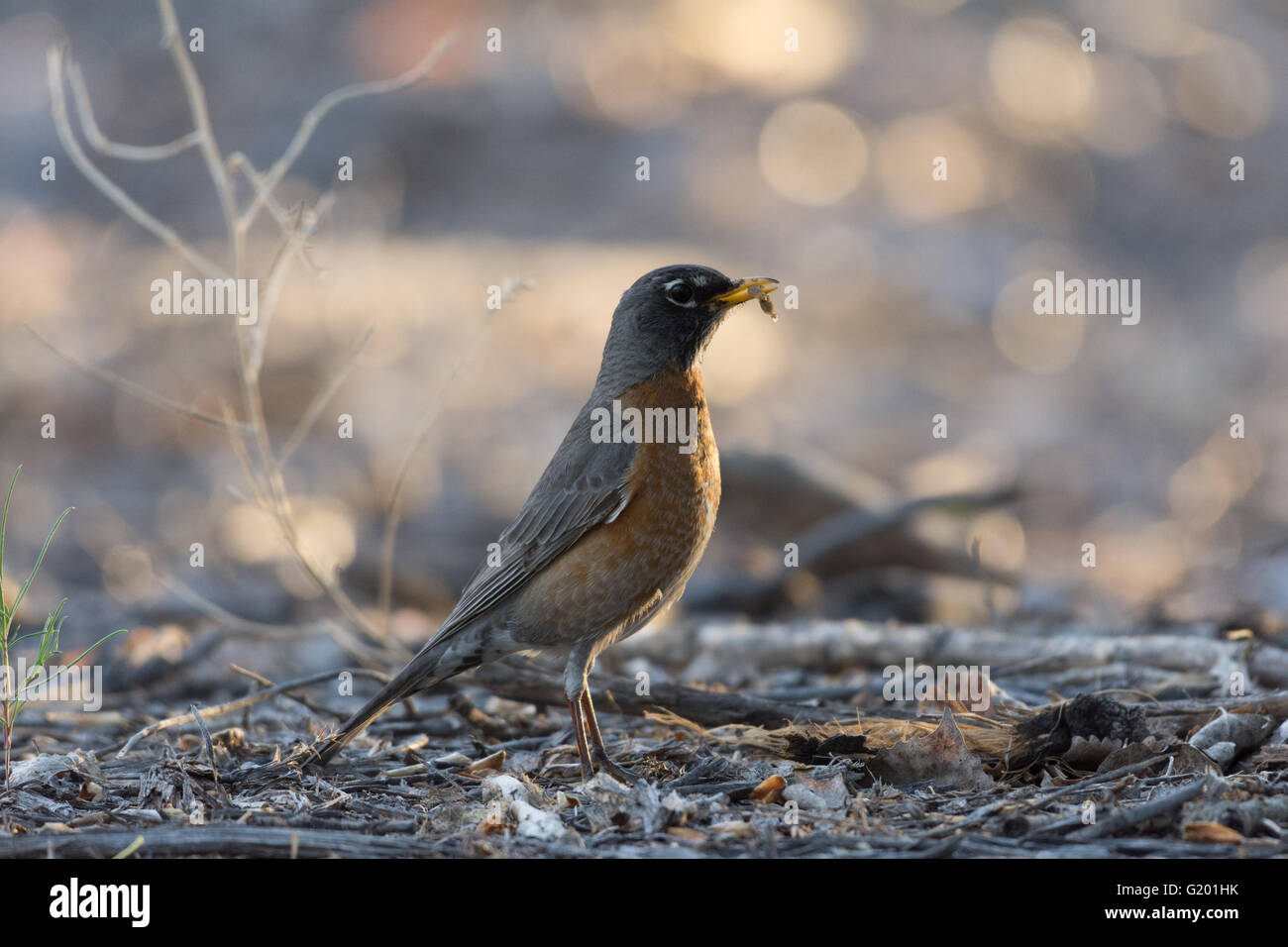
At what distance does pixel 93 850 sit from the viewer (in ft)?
12.0

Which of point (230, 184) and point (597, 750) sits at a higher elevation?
point (230, 184)

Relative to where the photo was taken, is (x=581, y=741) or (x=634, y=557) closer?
(x=581, y=741)

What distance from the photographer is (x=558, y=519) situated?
17.2 ft

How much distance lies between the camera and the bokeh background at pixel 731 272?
899 centimetres

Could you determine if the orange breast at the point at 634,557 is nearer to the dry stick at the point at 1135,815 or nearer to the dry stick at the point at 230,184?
the dry stick at the point at 230,184

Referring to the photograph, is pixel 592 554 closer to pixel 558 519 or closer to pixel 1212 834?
pixel 558 519

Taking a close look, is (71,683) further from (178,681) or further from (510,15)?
(510,15)

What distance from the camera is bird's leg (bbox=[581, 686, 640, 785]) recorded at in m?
4.73

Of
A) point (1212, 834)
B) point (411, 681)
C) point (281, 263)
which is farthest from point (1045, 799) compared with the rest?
point (281, 263)

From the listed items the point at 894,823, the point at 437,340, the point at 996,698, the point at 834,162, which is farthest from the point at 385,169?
the point at 894,823

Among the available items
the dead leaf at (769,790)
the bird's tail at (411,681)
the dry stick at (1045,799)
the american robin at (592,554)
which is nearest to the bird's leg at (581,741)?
the american robin at (592,554)

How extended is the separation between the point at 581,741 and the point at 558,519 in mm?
897

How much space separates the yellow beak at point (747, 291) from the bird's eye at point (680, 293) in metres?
0.11

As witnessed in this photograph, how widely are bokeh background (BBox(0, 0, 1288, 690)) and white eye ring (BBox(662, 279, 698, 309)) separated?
2878mm
